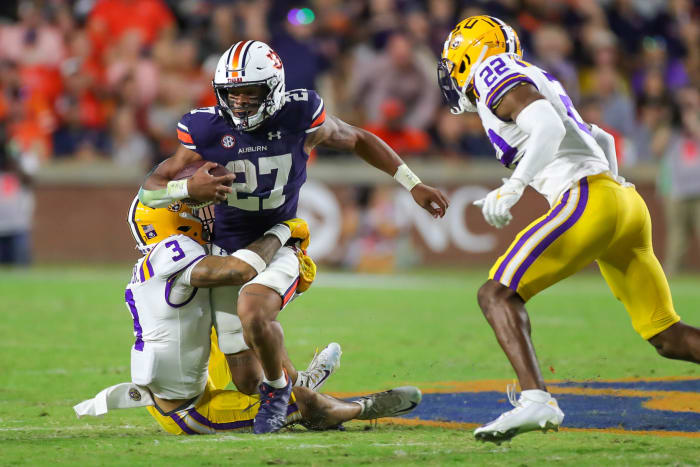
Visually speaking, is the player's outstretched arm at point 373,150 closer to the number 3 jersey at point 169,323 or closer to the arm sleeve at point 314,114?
the arm sleeve at point 314,114

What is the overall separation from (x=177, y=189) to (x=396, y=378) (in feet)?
7.00

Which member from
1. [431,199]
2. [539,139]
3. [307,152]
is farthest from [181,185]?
[539,139]

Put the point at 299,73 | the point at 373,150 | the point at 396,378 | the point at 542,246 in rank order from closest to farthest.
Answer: the point at 542,246
the point at 373,150
the point at 396,378
the point at 299,73

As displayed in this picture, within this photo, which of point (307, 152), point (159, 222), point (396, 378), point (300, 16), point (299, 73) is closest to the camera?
point (159, 222)

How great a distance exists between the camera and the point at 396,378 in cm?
618

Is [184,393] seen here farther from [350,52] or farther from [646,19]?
[646,19]

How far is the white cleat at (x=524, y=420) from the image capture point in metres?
4.03

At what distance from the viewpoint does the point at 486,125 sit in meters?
4.67

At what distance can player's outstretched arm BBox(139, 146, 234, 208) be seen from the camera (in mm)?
4578

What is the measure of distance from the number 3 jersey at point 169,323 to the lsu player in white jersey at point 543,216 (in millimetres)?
1282

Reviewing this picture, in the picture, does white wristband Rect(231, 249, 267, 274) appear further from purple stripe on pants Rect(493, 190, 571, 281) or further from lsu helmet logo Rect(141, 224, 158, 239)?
purple stripe on pants Rect(493, 190, 571, 281)

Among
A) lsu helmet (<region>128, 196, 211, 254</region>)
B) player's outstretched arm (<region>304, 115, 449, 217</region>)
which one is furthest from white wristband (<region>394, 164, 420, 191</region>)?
lsu helmet (<region>128, 196, 211, 254</region>)

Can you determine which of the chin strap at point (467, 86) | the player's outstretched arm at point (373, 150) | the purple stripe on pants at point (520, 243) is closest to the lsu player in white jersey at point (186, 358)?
the player's outstretched arm at point (373, 150)

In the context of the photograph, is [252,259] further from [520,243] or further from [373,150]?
[520,243]
